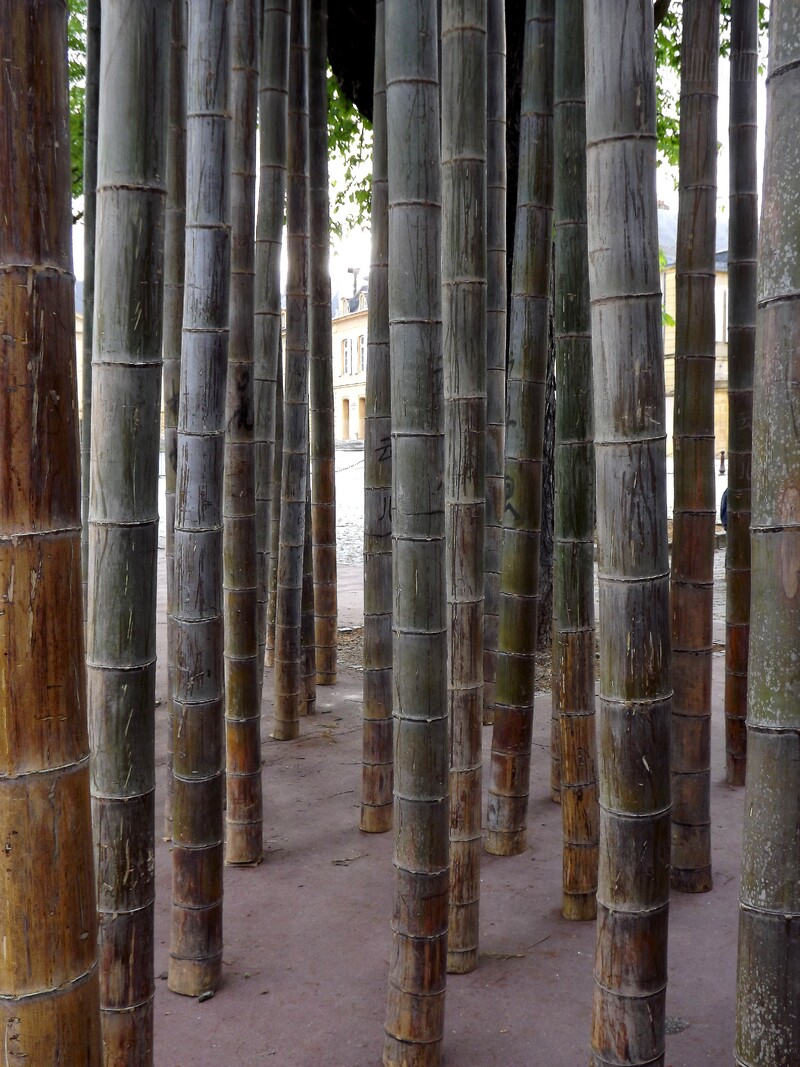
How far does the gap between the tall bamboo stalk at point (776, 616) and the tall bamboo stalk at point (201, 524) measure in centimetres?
180

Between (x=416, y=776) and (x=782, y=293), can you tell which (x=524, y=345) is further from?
(x=782, y=293)

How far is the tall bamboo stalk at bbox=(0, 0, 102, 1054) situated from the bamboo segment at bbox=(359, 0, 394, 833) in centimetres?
291

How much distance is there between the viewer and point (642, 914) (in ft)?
7.25

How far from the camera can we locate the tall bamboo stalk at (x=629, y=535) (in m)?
2.07

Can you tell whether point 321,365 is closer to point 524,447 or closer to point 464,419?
point 524,447

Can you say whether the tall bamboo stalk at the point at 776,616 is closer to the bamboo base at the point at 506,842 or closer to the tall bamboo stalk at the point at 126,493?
the tall bamboo stalk at the point at 126,493

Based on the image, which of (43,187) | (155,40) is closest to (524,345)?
(155,40)

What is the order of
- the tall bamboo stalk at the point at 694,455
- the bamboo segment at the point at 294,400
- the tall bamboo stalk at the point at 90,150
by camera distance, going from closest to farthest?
the tall bamboo stalk at the point at 694,455 → the tall bamboo stalk at the point at 90,150 → the bamboo segment at the point at 294,400

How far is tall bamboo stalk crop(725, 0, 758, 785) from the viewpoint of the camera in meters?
4.27

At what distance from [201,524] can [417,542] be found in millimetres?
802

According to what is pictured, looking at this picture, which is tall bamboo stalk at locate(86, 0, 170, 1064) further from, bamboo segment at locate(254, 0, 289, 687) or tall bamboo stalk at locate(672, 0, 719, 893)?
tall bamboo stalk at locate(672, 0, 719, 893)

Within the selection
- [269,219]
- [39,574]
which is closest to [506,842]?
[269,219]

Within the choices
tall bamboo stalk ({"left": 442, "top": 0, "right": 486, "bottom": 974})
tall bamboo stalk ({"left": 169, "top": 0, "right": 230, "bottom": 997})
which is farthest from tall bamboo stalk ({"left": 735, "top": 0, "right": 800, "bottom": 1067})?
tall bamboo stalk ({"left": 169, "top": 0, "right": 230, "bottom": 997})

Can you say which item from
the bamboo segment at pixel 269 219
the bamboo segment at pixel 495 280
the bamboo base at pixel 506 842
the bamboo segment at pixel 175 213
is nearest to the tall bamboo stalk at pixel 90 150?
the bamboo segment at pixel 175 213
